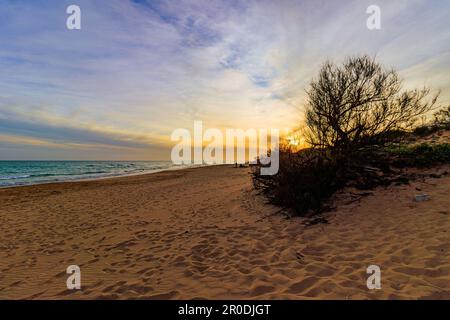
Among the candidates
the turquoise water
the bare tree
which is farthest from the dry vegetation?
the turquoise water

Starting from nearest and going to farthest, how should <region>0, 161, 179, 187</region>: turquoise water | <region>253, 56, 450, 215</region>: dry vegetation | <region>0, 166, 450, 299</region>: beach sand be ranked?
<region>0, 166, 450, 299</region>: beach sand < <region>253, 56, 450, 215</region>: dry vegetation < <region>0, 161, 179, 187</region>: turquoise water

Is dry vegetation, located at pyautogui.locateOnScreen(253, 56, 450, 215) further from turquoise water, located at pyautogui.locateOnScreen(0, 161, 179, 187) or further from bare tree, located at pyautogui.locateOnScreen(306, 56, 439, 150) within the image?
turquoise water, located at pyautogui.locateOnScreen(0, 161, 179, 187)

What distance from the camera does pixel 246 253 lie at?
4.98 metres

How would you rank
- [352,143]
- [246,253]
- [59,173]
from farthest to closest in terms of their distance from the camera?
1. [59,173]
2. [352,143]
3. [246,253]

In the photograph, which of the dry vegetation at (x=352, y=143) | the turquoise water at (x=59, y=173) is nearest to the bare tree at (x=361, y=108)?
the dry vegetation at (x=352, y=143)

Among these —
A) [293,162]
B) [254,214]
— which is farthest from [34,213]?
[293,162]

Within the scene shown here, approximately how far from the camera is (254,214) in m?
7.73

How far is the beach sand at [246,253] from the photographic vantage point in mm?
3574

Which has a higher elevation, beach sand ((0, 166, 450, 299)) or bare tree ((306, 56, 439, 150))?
bare tree ((306, 56, 439, 150))

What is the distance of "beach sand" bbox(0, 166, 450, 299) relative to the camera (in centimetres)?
357

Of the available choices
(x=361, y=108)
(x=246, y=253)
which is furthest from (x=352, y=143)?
(x=246, y=253)

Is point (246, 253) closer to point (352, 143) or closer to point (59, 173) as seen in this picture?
point (352, 143)

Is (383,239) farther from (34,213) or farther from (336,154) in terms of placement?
(34,213)
